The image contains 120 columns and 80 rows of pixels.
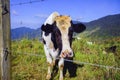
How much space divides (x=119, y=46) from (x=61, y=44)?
7.83ft

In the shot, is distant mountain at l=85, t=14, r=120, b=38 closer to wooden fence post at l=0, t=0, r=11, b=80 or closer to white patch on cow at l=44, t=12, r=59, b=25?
white patch on cow at l=44, t=12, r=59, b=25

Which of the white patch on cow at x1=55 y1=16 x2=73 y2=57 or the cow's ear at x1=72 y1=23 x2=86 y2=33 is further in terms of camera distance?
the cow's ear at x1=72 y1=23 x2=86 y2=33

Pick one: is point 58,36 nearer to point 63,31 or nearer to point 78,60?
point 63,31

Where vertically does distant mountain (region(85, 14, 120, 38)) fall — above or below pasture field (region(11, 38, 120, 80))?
above

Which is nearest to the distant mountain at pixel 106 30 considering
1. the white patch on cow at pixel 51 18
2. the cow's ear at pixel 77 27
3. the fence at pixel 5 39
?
the cow's ear at pixel 77 27

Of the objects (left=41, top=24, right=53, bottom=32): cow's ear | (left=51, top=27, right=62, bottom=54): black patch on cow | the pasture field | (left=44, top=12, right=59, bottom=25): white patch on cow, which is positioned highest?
(left=44, top=12, right=59, bottom=25): white patch on cow

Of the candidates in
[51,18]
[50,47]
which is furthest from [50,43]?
[51,18]

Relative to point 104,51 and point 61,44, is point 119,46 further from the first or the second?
point 61,44

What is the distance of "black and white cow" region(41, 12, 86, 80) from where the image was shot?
6198 mm

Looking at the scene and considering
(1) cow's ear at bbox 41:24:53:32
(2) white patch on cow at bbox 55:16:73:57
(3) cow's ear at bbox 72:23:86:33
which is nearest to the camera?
(2) white patch on cow at bbox 55:16:73:57

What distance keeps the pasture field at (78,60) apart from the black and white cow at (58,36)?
285 millimetres

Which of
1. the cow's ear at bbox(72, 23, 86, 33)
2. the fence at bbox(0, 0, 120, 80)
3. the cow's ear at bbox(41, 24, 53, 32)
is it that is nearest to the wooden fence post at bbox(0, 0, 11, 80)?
the fence at bbox(0, 0, 120, 80)

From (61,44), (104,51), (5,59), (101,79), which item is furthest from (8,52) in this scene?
(104,51)

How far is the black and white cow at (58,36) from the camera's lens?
6.20 meters
